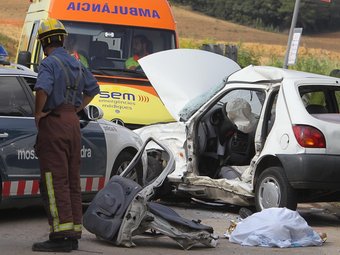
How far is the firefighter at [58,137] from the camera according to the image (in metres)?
7.29

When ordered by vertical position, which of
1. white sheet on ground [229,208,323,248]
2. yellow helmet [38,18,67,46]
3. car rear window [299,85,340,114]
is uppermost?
yellow helmet [38,18,67,46]

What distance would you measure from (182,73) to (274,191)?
2.25 metres

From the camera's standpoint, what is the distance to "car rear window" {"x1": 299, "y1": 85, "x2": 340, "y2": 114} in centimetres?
1003

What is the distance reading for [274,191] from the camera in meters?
9.61

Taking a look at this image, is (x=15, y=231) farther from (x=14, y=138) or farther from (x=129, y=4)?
(x=129, y=4)

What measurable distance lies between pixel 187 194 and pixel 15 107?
9.06ft

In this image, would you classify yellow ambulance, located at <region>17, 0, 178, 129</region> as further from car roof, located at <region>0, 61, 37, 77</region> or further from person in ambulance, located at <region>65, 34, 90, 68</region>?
car roof, located at <region>0, 61, 37, 77</region>

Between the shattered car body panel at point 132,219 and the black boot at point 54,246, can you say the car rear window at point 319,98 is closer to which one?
the shattered car body panel at point 132,219

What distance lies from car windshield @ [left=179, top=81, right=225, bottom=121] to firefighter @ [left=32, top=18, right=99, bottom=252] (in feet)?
10.7

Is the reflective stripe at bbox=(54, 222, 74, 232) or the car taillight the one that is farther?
the car taillight

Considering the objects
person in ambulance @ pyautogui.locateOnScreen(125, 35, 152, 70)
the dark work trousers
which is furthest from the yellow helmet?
person in ambulance @ pyautogui.locateOnScreen(125, 35, 152, 70)

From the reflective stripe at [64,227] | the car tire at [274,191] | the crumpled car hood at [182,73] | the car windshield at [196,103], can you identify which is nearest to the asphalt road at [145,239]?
the reflective stripe at [64,227]

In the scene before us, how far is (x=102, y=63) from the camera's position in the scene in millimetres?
13930

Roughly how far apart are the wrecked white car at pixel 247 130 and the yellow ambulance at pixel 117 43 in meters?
1.64
